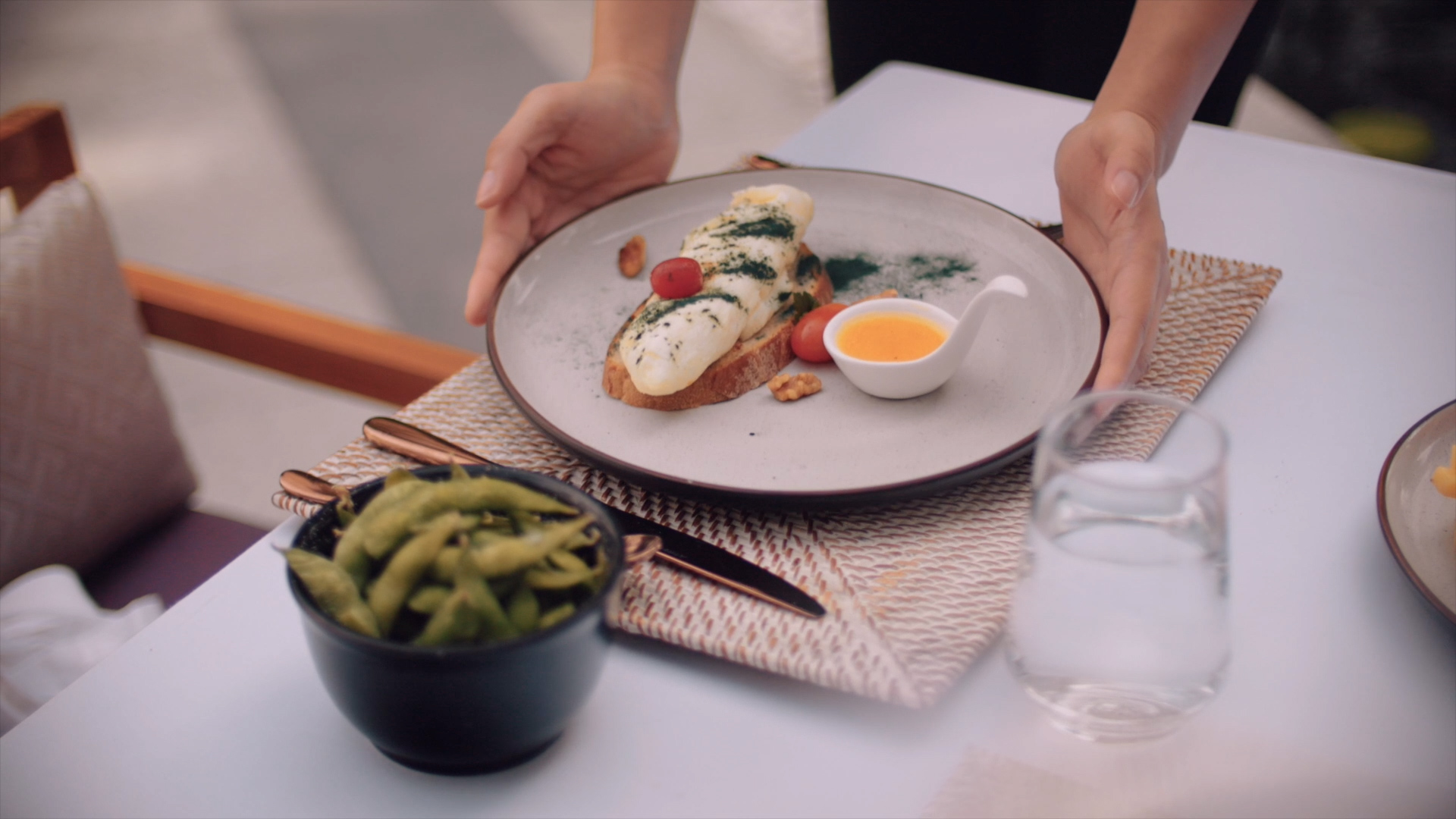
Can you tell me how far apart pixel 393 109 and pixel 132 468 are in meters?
4.23

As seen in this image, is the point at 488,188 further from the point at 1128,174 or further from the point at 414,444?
the point at 1128,174

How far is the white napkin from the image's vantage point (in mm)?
1278

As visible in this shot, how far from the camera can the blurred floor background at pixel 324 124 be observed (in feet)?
12.3

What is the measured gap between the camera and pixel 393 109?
5430mm

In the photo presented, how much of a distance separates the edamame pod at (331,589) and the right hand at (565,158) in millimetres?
691

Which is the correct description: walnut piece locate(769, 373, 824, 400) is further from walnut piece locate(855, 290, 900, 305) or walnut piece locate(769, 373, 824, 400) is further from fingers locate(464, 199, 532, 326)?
fingers locate(464, 199, 532, 326)

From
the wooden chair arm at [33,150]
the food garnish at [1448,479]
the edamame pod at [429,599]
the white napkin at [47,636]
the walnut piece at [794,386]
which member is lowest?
the white napkin at [47,636]

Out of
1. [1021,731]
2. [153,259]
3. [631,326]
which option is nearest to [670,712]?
[1021,731]

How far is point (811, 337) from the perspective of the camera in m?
1.37

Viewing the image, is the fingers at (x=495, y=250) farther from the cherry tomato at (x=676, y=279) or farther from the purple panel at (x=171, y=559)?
the purple panel at (x=171, y=559)

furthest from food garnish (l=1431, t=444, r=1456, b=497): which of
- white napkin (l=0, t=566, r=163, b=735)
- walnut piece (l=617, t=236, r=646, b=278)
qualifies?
white napkin (l=0, t=566, r=163, b=735)

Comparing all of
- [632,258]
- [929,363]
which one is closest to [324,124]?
[632,258]

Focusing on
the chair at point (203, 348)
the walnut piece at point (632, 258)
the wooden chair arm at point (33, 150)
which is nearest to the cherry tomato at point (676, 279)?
the walnut piece at point (632, 258)

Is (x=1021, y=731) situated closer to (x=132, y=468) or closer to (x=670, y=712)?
(x=670, y=712)
